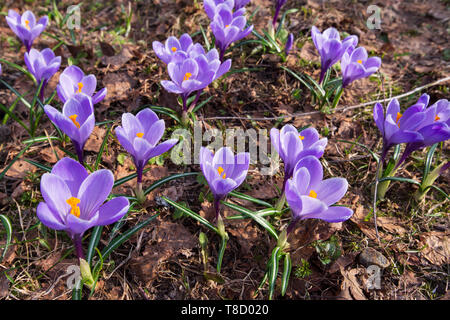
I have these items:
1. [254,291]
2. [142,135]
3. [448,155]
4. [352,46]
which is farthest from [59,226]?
[448,155]

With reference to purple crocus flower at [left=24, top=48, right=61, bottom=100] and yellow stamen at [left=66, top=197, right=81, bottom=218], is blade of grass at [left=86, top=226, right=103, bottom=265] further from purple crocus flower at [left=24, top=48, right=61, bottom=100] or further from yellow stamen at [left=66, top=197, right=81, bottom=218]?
purple crocus flower at [left=24, top=48, right=61, bottom=100]

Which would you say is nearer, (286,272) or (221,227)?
(286,272)

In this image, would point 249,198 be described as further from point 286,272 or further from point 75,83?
point 75,83

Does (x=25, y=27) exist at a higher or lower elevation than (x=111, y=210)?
higher

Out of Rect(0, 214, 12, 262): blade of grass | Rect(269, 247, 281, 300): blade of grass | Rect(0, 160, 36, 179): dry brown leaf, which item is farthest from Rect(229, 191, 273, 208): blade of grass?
Rect(0, 160, 36, 179): dry brown leaf

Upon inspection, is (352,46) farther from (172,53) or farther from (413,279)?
(413,279)

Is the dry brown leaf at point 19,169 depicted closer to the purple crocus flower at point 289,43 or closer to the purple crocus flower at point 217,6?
the purple crocus flower at point 217,6

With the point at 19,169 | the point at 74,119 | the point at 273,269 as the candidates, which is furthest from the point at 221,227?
the point at 19,169
